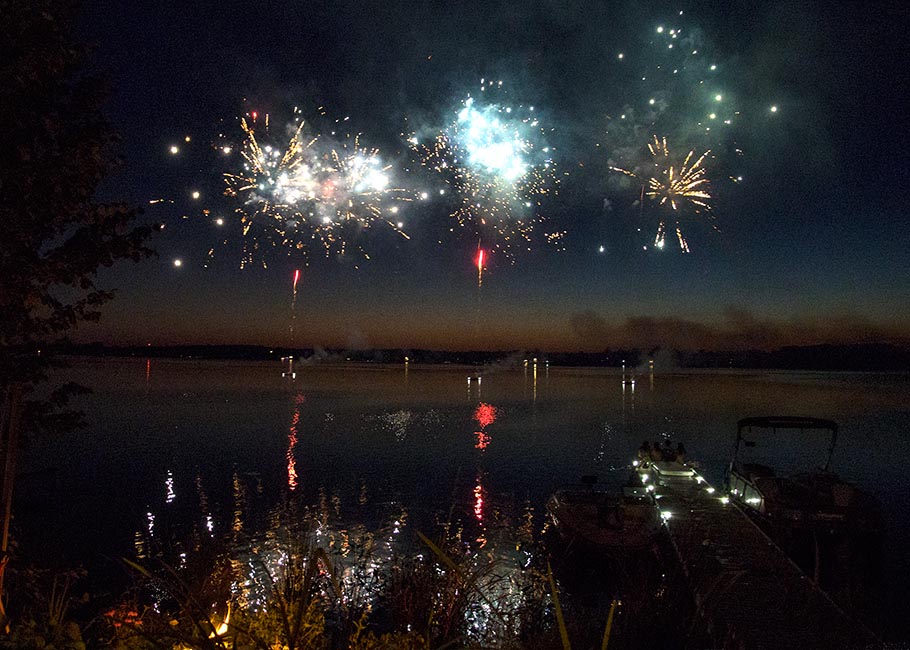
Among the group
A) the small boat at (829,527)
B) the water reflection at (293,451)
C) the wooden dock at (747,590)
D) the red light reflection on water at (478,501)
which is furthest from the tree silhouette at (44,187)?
the water reflection at (293,451)

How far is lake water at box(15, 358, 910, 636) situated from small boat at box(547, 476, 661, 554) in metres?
6.03

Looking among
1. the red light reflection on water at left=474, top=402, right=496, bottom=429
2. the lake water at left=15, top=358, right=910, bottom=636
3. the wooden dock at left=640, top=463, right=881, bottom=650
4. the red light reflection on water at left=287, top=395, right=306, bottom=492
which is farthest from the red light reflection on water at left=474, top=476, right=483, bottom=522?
the red light reflection on water at left=474, top=402, right=496, bottom=429

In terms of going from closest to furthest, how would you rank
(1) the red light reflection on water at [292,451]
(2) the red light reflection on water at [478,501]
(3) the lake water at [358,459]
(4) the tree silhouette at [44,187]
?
(4) the tree silhouette at [44,187] → (3) the lake water at [358,459] → (2) the red light reflection on water at [478,501] → (1) the red light reflection on water at [292,451]

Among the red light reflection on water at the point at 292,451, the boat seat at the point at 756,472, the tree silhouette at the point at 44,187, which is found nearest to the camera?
the tree silhouette at the point at 44,187

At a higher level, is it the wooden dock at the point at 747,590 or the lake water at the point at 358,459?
the wooden dock at the point at 747,590

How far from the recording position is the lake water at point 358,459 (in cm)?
2647

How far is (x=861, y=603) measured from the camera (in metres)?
17.0

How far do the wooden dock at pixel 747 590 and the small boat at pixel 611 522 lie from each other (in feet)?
3.02

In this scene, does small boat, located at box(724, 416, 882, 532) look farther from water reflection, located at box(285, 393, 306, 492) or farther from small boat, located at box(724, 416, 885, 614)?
water reflection, located at box(285, 393, 306, 492)

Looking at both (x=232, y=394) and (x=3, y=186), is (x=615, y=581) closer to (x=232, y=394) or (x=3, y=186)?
(x=3, y=186)

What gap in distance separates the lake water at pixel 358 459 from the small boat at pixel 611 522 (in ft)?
19.8

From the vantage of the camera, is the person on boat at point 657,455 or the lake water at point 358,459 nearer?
the lake water at point 358,459

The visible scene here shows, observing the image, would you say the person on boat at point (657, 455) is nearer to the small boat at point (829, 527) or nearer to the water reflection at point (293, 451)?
the small boat at point (829, 527)

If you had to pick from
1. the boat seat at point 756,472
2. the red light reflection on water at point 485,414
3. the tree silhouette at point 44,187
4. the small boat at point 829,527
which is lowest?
the red light reflection on water at point 485,414
